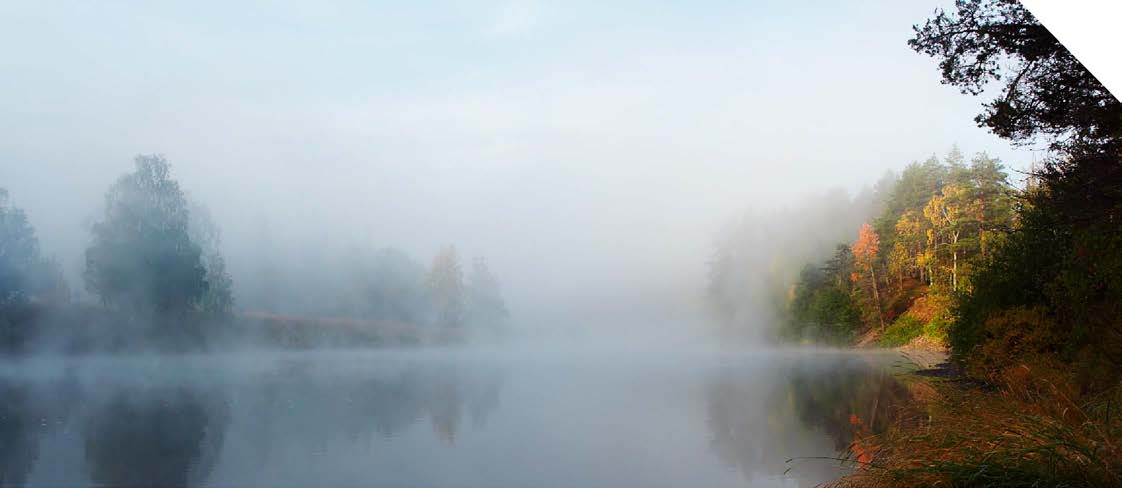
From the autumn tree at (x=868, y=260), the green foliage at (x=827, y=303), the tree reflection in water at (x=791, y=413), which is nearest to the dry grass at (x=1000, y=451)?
the tree reflection in water at (x=791, y=413)

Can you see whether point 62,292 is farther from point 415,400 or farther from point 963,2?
point 963,2

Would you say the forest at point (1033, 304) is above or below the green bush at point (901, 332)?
above

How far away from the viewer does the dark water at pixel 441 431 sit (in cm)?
719

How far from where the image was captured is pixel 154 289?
31.3m

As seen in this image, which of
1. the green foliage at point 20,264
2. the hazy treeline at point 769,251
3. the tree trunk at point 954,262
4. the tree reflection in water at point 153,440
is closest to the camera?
the tree reflection in water at point 153,440

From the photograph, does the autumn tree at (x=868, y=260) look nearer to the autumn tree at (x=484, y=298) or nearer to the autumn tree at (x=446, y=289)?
the autumn tree at (x=446, y=289)

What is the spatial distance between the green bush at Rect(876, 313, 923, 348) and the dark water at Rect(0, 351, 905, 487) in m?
17.0

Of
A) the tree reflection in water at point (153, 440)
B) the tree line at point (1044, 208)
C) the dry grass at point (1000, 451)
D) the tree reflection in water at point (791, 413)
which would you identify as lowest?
the tree reflection in water at point (791, 413)

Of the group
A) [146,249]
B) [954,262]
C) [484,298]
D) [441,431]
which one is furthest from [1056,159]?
[484,298]

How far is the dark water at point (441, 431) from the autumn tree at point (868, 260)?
61.6 ft

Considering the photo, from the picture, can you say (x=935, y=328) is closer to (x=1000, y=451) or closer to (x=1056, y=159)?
(x=1056, y=159)

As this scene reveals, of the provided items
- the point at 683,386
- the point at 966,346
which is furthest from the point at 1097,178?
the point at 683,386

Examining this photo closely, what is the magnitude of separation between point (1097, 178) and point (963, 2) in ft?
7.43

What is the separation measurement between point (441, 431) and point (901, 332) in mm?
28201
